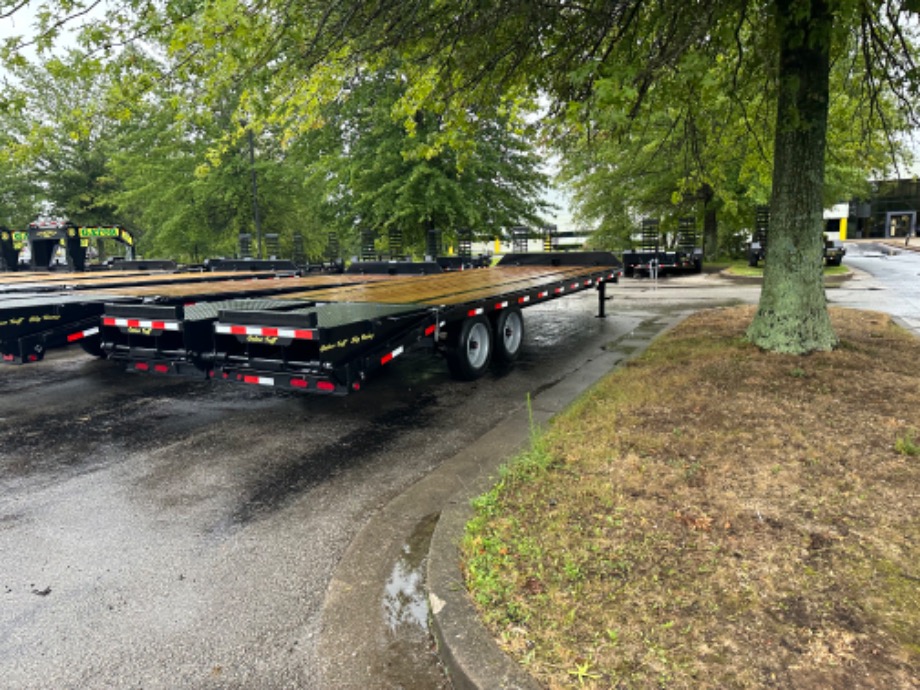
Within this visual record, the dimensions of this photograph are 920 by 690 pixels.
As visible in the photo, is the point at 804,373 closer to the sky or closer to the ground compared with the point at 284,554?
closer to the sky

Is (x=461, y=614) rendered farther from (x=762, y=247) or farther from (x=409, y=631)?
(x=762, y=247)

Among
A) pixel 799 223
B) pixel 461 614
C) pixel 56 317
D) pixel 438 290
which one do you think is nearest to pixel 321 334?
pixel 461 614

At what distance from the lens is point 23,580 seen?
11.4 feet

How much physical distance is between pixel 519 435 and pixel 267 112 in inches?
182

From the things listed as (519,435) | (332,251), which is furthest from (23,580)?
(332,251)

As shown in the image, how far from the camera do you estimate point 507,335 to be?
8719 mm

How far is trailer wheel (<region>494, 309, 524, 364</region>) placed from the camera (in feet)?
27.6

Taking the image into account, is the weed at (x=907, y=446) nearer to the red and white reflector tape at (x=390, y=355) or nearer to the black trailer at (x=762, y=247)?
the red and white reflector tape at (x=390, y=355)

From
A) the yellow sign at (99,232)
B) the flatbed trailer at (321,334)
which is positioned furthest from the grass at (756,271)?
the yellow sign at (99,232)

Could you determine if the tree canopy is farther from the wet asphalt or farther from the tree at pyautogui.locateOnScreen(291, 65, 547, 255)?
the tree at pyautogui.locateOnScreen(291, 65, 547, 255)

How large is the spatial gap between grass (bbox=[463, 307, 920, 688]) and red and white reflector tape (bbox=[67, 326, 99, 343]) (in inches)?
225

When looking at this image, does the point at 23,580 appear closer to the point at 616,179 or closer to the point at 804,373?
the point at 804,373

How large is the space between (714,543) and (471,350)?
15.8 ft

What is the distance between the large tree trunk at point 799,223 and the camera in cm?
651
